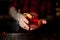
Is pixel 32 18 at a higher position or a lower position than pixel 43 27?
higher

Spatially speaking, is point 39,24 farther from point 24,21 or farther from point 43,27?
point 24,21

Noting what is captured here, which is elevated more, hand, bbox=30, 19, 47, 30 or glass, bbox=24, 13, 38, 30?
glass, bbox=24, 13, 38, 30

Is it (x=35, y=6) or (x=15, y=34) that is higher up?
(x=35, y=6)

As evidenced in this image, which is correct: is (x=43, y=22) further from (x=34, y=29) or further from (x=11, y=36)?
(x=11, y=36)

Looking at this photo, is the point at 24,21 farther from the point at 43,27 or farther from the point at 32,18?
the point at 43,27

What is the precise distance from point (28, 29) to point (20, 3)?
1.01 feet

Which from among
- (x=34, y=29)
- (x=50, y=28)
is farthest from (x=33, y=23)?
(x=50, y=28)

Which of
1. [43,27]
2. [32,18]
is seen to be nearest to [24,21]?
[32,18]

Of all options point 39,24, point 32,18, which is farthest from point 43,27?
point 32,18

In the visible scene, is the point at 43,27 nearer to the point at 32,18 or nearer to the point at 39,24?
the point at 39,24

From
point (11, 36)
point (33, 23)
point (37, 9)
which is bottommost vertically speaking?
point (11, 36)

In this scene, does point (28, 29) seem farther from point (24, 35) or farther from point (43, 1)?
point (43, 1)

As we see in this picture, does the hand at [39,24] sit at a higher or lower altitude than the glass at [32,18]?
lower

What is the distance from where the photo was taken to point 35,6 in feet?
7.31
